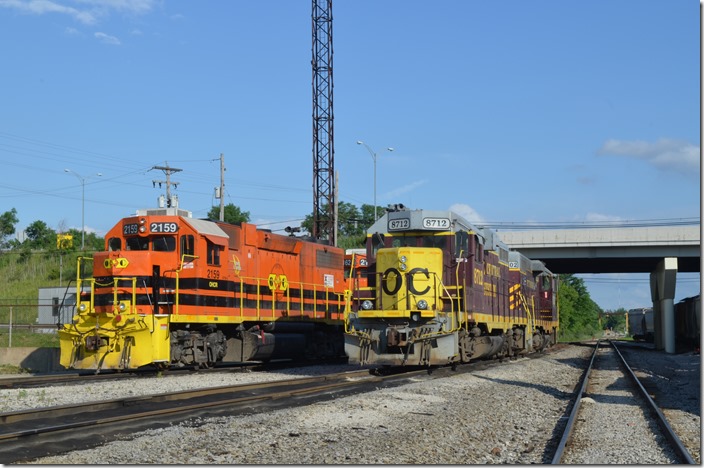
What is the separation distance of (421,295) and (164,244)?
19.5 feet

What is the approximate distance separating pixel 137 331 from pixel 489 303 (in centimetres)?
875

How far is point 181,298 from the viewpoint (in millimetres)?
17078

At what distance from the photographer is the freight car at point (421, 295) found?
1580 centimetres

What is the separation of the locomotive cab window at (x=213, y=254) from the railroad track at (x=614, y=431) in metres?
8.70

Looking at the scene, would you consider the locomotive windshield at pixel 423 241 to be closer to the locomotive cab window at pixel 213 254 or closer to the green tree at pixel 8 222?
the locomotive cab window at pixel 213 254

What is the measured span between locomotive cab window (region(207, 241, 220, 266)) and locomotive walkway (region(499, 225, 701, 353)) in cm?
2741

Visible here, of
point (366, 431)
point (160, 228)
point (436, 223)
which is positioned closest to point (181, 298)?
point (160, 228)

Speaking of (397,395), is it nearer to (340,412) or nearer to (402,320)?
(340,412)

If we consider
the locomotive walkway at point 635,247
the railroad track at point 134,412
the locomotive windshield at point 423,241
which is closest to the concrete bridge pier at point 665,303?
the locomotive walkway at point 635,247

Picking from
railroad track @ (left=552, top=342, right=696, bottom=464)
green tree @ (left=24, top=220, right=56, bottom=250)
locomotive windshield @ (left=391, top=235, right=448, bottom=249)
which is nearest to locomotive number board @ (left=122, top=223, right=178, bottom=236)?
locomotive windshield @ (left=391, top=235, right=448, bottom=249)

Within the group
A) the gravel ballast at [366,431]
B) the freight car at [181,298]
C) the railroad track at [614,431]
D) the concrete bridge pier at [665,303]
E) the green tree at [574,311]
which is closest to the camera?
the gravel ballast at [366,431]

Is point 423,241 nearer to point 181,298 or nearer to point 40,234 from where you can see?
point 181,298

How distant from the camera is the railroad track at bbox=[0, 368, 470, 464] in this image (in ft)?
26.6

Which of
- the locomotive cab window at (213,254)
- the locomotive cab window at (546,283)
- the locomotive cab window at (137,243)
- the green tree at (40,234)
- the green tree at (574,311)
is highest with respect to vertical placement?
the green tree at (40,234)
